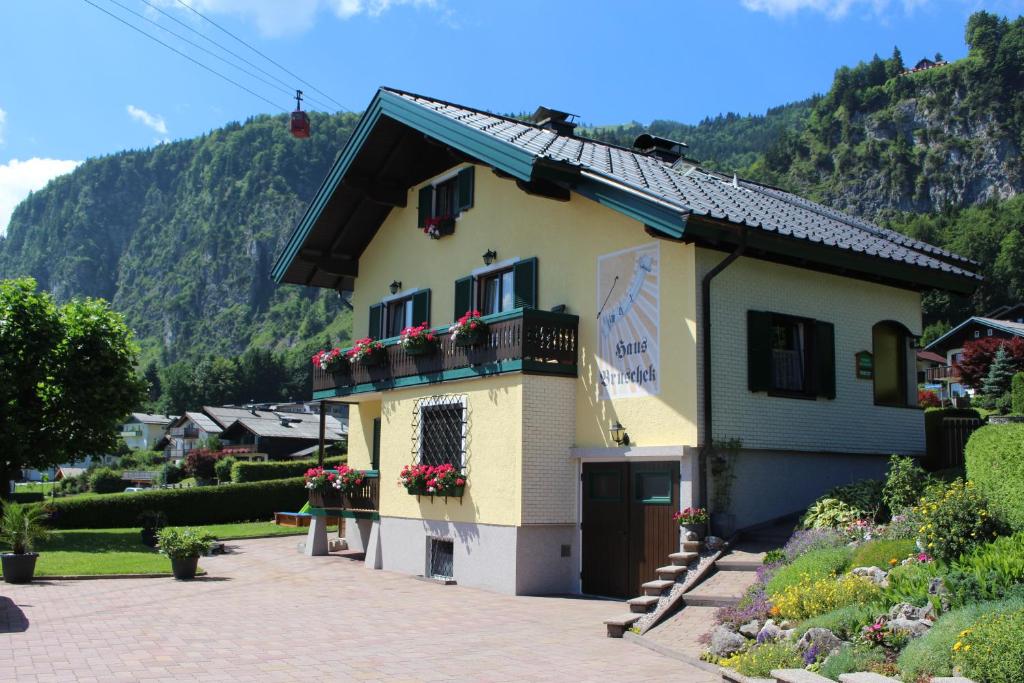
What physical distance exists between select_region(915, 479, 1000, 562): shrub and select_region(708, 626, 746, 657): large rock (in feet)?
6.98

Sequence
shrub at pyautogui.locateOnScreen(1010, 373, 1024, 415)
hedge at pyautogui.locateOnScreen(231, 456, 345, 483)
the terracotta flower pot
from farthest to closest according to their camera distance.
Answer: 1. hedge at pyautogui.locateOnScreen(231, 456, 345, 483)
2. shrub at pyautogui.locateOnScreen(1010, 373, 1024, 415)
3. the terracotta flower pot

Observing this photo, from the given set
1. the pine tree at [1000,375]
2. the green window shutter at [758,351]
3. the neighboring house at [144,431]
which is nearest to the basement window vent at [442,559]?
the green window shutter at [758,351]

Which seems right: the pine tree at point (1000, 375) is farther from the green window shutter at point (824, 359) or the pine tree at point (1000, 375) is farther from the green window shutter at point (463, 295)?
the green window shutter at point (463, 295)

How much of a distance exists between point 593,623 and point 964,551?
5.27 meters

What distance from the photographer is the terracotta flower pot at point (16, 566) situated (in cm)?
1650

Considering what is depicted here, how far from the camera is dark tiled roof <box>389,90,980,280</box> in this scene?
15125 millimetres

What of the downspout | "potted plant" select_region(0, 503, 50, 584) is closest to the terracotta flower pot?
"potted plant" select_region(0, 503, 50, 584)

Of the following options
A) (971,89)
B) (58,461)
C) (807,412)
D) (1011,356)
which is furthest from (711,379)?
(971,89)

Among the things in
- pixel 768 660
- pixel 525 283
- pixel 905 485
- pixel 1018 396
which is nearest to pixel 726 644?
pixel 768 660

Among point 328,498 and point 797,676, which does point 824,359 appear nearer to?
point 797,676

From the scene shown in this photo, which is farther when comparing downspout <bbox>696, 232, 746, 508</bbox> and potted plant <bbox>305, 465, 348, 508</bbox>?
potted plant <bbox>305, 465, 348, 508</bbox>

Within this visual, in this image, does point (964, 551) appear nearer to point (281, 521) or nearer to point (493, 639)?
point (493, 639)

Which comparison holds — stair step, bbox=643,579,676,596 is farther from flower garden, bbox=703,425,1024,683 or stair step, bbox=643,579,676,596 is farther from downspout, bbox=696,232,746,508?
downspout, bbox=696,232,746,508

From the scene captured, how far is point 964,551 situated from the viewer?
9281 millimetres
